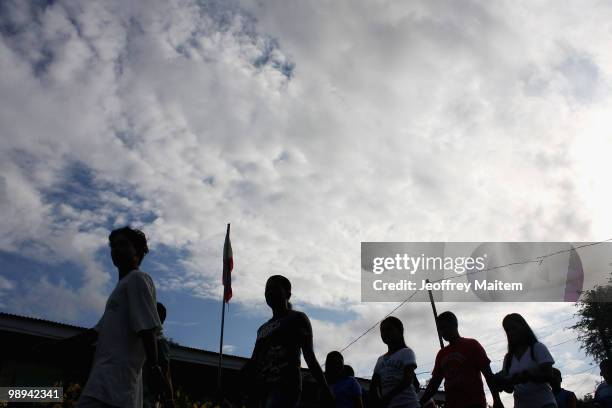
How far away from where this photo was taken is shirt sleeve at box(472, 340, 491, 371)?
167 inches

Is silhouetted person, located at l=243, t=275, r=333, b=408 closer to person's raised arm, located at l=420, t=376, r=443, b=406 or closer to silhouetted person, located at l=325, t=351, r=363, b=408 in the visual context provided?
person's raised arm, located at l=420, t=376, r=443, b=406

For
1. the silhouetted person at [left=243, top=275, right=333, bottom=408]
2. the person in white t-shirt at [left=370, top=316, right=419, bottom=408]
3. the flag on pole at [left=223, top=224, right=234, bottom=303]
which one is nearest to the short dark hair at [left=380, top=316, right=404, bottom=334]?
the person in white t-shirt at [left=370, top=316, right=419, bottom=408]

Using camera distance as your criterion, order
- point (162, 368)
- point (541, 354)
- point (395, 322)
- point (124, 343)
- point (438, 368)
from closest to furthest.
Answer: point (124, 343), point (162, 368), point (541, 354), point (438, 368), point (395, 322)

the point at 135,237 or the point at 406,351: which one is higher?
the point at 135,237

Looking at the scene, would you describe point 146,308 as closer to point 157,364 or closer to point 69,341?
point 157,364

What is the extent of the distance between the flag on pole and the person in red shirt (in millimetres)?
7897

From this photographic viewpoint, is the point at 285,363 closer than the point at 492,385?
Yes

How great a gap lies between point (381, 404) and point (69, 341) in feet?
9.31

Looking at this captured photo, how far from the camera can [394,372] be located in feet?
14.7

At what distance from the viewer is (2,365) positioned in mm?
9102

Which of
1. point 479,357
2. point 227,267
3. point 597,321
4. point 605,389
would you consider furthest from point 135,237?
point 597,321

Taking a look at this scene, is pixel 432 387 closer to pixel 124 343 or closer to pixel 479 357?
pixel 479 357

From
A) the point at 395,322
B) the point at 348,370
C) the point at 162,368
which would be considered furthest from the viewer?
the point at 348,370

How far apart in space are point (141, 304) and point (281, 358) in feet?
3.40
